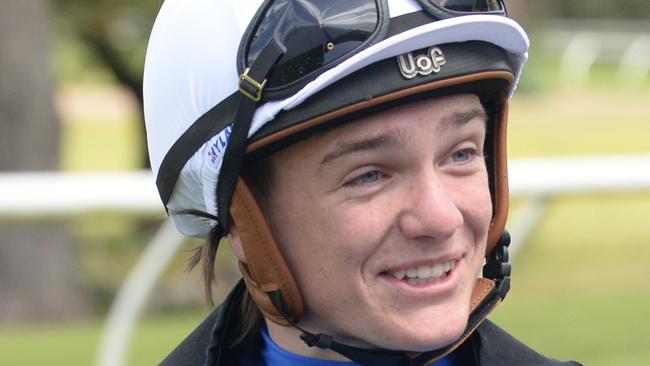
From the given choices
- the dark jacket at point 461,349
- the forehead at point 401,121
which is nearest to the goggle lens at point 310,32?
→ the forehead at point 401,121

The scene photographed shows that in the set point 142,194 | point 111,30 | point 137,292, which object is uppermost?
point 142,194

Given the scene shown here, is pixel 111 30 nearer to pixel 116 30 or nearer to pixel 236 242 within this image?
pixel 116 30

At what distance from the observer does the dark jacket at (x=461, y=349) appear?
2.70 metres

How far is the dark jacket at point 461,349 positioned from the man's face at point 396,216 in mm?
238

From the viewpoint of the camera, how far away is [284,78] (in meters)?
2.44

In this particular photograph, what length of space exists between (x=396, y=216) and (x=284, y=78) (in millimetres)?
321

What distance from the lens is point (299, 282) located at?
2570 millimetres

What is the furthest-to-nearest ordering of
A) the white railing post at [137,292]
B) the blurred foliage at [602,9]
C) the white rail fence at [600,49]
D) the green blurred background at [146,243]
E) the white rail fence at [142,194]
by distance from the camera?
the blurred foliage at [602,9] < the white rail fence at [600,49] < the green blurred background at [146,243] < the white railing post at [137,292] < the white rail fence at [142,194]

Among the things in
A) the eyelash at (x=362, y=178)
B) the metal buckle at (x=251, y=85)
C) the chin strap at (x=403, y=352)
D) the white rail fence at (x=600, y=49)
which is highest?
the metal buckle at (x=251, y=85)

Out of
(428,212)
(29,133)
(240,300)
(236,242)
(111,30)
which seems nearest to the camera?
(428,212)

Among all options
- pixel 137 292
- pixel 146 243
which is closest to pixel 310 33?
pixel 137 292

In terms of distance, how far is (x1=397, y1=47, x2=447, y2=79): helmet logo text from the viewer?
7.85ft

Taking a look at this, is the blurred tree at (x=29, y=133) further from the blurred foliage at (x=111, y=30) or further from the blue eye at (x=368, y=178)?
the blue eye at (x=368, y=178)

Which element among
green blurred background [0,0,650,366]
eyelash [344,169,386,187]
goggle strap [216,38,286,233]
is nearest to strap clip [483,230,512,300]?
eyelash [344,169,386,187]
